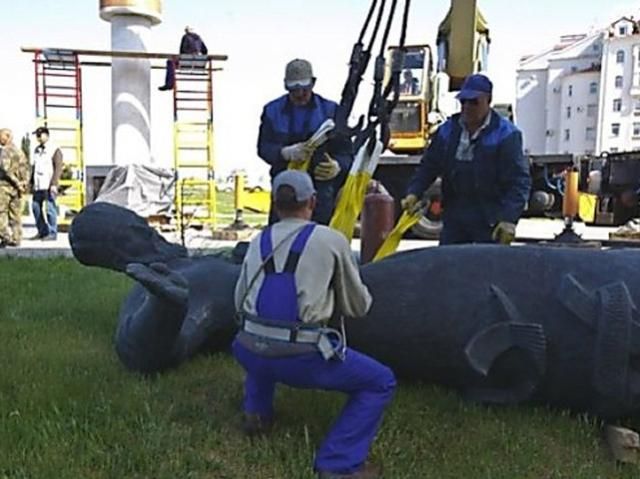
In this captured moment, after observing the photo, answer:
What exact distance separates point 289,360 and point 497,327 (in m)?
0.74

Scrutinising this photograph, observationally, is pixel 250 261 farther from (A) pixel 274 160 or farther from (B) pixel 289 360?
(A) pixel 274 160

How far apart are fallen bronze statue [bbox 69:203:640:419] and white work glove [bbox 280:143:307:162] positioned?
41.5 inches

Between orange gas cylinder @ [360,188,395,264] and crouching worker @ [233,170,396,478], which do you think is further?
orange gas cylinder @ [360,188,395,264]

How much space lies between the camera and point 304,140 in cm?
402

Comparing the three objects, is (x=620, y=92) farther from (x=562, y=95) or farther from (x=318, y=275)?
(x=318, y=275)

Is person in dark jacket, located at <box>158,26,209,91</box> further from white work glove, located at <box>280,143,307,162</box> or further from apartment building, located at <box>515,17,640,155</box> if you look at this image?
apartment building, located at <box>515,17,640,155</box>

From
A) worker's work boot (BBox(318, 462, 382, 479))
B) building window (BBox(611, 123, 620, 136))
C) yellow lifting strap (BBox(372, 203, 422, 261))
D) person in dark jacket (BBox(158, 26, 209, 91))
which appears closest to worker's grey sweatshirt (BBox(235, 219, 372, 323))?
worker's work boot (BBox(318, 462, 382, 479))

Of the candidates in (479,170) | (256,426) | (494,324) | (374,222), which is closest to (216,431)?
(256,426)

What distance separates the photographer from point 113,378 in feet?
10.4

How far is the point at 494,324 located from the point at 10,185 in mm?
7837

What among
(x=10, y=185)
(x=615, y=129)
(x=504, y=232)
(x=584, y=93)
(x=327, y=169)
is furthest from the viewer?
(x=584, y=93)

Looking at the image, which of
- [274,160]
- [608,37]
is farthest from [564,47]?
[274,160]

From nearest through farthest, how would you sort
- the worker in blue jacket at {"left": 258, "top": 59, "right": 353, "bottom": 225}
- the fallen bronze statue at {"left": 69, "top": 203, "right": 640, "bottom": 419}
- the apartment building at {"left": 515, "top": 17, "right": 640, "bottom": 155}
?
the fallen bronze statue at {"left": 69, "top": 203, "right": 640, "bottom": 419}
the worker in blue jacket at {"left": 258, "top": 59, "right": 353, "bottom": 225}
the apartment building at {"left": 515, "top": 17, "right": 640, "bottom": 155}

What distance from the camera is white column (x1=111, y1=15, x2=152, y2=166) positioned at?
1459 cm
